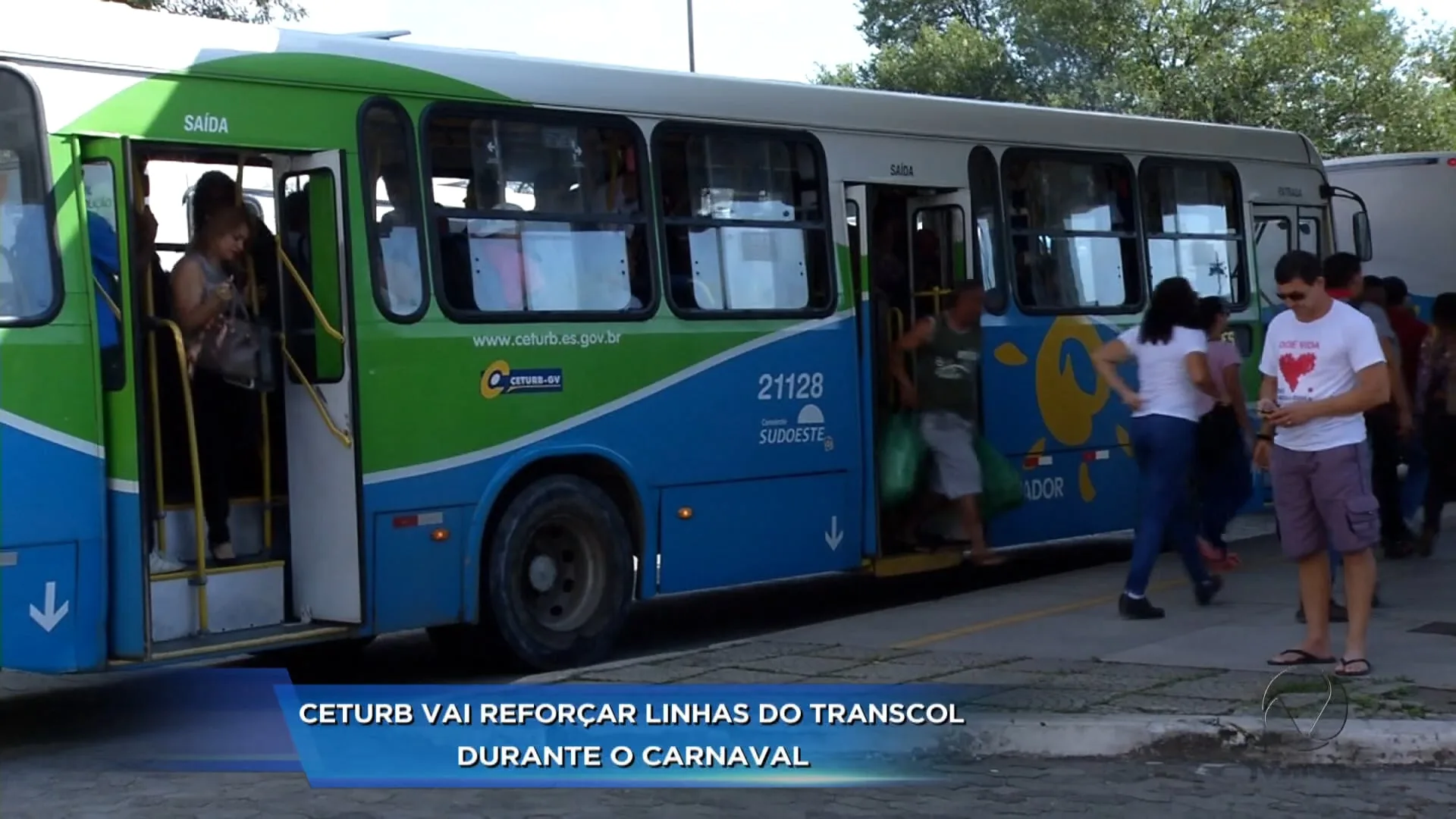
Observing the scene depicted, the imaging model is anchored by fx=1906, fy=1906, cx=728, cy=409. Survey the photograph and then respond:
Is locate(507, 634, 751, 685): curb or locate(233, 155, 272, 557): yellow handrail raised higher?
locate(233, 155, 272, 557): yellow handrail

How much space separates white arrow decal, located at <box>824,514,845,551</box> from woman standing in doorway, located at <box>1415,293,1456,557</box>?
3.91 m

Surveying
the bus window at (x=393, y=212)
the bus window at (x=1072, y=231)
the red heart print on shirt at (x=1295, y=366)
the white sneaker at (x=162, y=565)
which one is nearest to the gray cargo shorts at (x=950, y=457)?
the bus window at (x=1072, y=231)

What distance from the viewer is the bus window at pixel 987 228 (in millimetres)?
12391

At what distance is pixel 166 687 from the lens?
9953mm

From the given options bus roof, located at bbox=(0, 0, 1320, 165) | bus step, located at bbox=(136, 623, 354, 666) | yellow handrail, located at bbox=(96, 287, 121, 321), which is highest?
bus roof, located at bbox=(0, 0, 1320, 165)

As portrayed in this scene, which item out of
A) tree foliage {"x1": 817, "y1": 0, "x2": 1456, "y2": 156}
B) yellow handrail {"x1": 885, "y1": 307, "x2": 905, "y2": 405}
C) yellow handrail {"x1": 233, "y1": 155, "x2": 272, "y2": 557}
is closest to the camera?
yellow handrail {"x1": 233, "y1": 155, "x2": 272, "y2": 557}

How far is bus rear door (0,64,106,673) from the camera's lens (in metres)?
7.62

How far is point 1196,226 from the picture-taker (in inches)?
562

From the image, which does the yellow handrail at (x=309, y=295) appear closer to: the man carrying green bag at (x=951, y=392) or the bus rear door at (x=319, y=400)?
the bus rear door at (x=319, y=400)

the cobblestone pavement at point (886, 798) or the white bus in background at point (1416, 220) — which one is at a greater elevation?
the white bus in background at point (1416, 220)

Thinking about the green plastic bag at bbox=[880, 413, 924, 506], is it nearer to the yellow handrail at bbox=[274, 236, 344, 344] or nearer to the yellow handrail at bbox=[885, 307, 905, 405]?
the yellow handrail at bbox=[885, 307, 905, 405]

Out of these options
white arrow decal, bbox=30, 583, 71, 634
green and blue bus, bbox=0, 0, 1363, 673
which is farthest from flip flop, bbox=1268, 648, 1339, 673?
white arrow decal, bbox=30, 583, 71, 634

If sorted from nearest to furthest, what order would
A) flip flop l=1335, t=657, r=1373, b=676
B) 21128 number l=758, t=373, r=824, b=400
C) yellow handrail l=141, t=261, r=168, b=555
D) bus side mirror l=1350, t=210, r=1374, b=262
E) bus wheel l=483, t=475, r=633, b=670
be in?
flip flop l=1335, t=657, r=1373, b=676
yellow handrail l=141, t=261, r=168, b=555
bus wheel l=483, t=475, r=633, b=670
21128 number l=758, t=373, r=824, b=400
bus side mirror l=1350, t=210, r=1374, b=262

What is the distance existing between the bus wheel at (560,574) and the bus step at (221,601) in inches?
43.6
